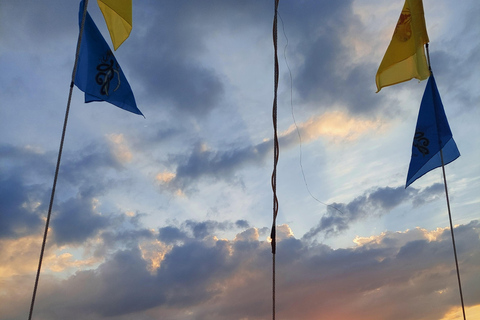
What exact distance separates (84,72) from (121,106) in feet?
6.06

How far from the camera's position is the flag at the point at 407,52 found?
74.2ft

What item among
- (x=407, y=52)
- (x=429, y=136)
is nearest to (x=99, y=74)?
(x=407, y=52)

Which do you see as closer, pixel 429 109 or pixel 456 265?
pixel 456 265

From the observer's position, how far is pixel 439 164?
2338 centimetres

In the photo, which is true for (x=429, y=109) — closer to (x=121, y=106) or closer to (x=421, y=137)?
(x=421, y=137)

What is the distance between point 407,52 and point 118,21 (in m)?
12.8

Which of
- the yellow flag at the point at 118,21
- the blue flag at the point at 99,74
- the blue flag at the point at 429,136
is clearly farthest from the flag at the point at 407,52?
the blue flag at the point at 99,74

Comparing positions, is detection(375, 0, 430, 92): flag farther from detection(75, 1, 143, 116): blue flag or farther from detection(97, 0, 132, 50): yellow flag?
detection(75, 1, 143, 116): blue flag

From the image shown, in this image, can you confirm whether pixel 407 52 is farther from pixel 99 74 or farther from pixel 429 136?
pixel 99 74

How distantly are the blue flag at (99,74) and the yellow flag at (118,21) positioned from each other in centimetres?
47

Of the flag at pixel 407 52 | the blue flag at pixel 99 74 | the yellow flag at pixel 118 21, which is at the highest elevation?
the flag at pixel 407 52

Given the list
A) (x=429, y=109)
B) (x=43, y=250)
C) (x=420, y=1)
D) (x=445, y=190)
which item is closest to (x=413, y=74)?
(x=429, y=109)

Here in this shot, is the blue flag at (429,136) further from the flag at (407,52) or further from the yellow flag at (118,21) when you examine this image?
the yellow flag at (118,21)

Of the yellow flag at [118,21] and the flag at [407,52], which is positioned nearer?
the yellow flag at [118,21]
